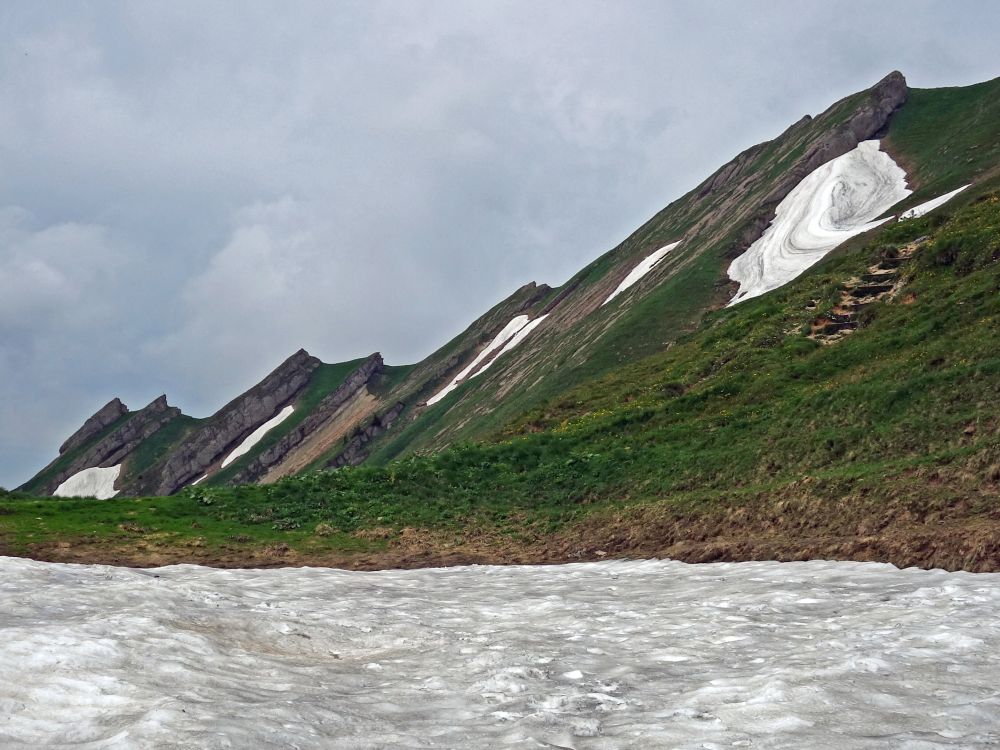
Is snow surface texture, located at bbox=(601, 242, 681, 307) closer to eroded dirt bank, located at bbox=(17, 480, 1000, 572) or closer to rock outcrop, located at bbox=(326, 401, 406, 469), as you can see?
rock outcrop, located at bbox=(326, 401, 406, 469)

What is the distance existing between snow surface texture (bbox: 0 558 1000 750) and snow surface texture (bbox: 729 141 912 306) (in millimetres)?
51487

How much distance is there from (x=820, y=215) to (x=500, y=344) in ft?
174

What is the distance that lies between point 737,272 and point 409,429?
1668 inches

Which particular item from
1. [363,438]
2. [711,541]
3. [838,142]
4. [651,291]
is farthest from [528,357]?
[711,541]

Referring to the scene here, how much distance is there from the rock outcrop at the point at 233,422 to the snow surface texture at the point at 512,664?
385 ft

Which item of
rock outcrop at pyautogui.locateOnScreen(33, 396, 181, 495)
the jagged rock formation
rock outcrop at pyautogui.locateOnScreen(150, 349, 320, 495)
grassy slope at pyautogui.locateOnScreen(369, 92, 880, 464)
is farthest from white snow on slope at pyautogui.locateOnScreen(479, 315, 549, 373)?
rock outcrop at pyautogui.locateOnScreen(33, 396, 181, 495)

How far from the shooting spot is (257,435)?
137125 mm

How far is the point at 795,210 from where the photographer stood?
78438 mm

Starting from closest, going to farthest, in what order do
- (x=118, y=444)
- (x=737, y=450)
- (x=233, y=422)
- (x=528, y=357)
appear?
1. (x=737, y=450)
2. (x=528, y=357)
3. (x=233, y=422)
4. (x=118, y=444)

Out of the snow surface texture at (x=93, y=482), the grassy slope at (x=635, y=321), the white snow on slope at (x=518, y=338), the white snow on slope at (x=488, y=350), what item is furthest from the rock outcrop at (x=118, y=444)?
the white snow on slope at (x=518, y=338)

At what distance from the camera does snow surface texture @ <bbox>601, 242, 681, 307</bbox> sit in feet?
308

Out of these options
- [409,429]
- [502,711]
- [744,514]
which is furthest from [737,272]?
[502,711]

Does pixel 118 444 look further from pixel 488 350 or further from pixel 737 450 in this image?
pixel 737 450

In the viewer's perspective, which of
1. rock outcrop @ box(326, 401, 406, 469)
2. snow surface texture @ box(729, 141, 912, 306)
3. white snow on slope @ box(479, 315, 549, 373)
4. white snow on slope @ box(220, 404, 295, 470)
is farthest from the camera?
white snow on slope @ box(220, 404, 295, 470)
